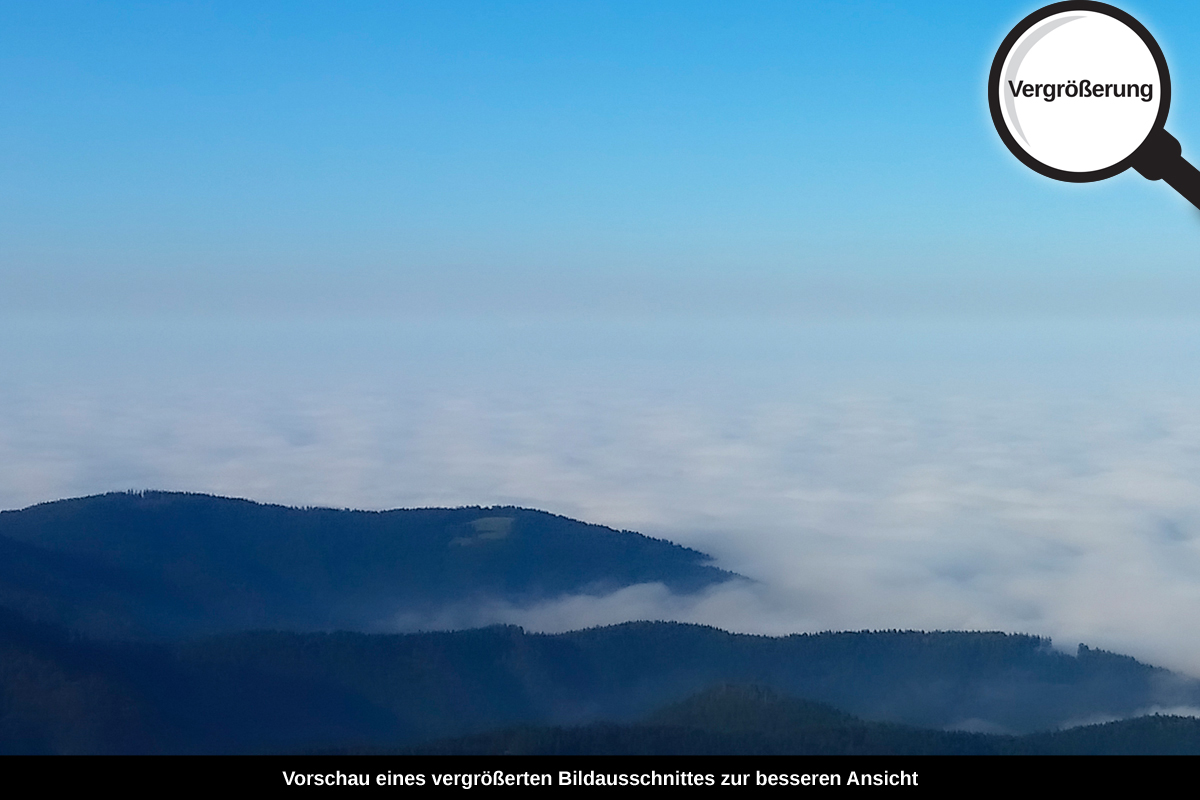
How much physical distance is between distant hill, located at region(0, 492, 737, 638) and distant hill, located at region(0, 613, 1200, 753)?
2223 centimetres

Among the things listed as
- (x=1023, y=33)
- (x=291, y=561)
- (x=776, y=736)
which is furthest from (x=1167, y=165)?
(x=291, y=561)

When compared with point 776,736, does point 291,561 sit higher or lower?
higher

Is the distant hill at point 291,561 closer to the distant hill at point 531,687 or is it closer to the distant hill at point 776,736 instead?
the distant hill at point 531,687

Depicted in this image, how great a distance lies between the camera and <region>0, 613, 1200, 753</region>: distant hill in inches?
3120

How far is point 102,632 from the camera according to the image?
337 ft

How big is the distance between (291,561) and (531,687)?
5719 cm

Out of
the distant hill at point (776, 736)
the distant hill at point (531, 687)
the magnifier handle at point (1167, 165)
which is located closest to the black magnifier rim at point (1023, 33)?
the magnifier handle at point (1167, 165)

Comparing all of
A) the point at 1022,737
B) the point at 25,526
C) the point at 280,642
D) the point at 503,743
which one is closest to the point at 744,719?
the point at 503,743

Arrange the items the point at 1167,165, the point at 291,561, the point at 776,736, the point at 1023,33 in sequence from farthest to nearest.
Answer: the point at 291,561 → the point at 776,736 → the point at 1023,33 → the point at 1167,165

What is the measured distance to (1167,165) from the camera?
377 cm

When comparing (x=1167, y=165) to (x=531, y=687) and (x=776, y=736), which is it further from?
(x=531, y=687)

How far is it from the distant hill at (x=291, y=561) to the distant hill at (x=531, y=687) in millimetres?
22232
